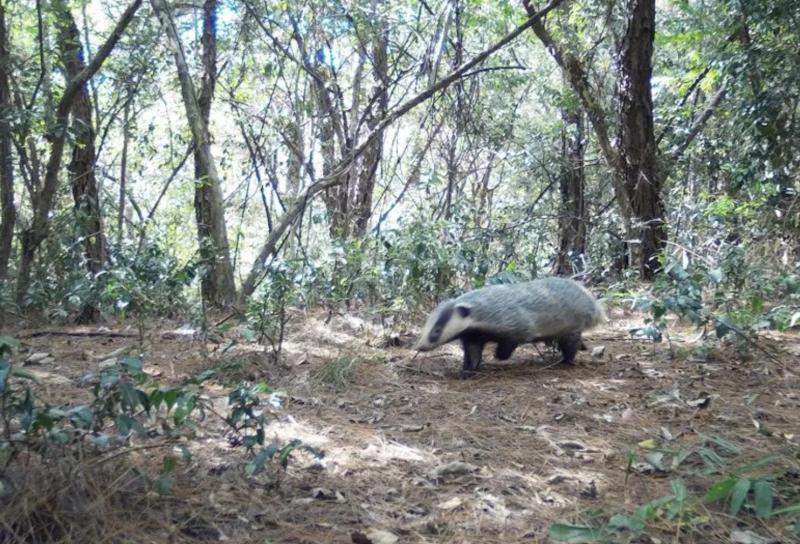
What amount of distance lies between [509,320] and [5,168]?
4.81 meters

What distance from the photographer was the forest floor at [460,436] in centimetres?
318

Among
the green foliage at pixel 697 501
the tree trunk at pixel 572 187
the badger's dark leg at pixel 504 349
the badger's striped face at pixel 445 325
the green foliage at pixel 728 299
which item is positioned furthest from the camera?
the tree trunk at pixel 572 187

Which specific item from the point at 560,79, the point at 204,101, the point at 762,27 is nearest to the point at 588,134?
the point at 560,79

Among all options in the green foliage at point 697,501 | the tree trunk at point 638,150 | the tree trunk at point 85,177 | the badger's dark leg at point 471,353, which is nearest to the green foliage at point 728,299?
the badger's dark leg at point 471,353

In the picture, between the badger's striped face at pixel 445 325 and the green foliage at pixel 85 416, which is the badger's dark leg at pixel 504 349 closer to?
the badger's striped face at pixel 445 325

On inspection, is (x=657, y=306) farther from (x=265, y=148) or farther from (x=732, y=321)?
(x=265, y=148)

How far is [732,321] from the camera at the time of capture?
5.90 m

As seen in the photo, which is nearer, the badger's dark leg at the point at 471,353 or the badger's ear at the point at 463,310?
the badger's ear at the point at 463,310

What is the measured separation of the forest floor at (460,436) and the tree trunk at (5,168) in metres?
0.93

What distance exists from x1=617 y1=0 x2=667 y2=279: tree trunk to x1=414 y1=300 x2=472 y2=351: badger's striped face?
3.92m

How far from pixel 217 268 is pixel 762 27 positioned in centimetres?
662

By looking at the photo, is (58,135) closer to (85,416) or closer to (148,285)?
(148,285)

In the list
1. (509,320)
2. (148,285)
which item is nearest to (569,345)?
(509,320)

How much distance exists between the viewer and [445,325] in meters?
6.11
